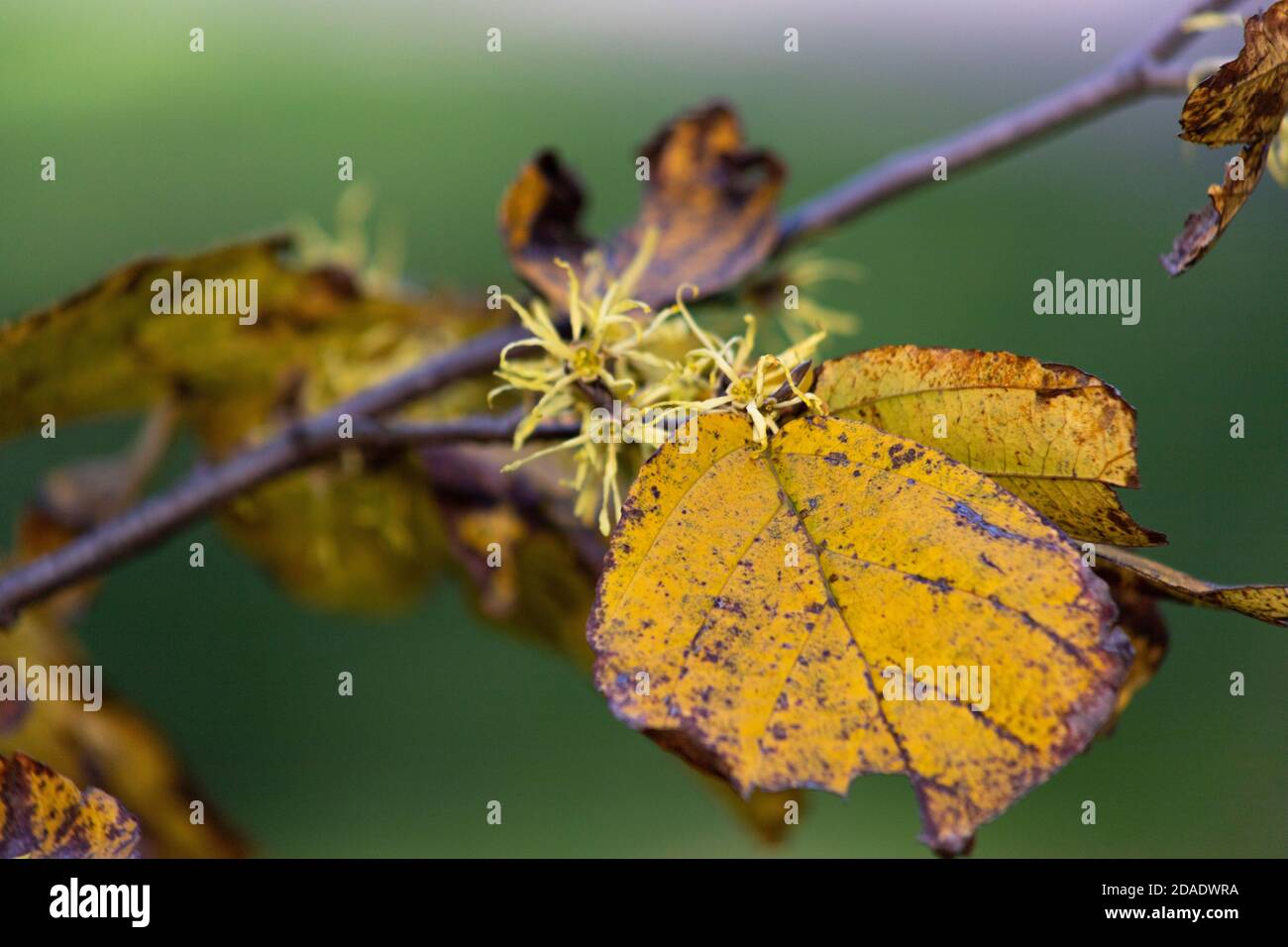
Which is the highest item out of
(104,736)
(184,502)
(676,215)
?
(676,215)

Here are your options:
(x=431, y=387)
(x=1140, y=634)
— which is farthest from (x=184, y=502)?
(x=1140, y=634)

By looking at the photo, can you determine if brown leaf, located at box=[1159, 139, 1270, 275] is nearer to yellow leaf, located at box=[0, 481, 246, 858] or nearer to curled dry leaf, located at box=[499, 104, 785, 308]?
curled dry leaf, located at box=[499, 104, 785, 308]

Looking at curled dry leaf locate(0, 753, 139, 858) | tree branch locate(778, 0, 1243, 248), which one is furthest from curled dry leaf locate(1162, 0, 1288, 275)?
curled dry leaf locate(0, 753, 139, 858)

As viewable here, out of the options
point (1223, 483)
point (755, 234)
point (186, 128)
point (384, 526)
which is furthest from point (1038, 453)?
point (186, 128)

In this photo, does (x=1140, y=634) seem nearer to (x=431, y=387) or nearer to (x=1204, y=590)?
(x=1204, y=590)

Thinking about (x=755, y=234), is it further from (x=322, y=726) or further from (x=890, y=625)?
(x=322, y=726)
